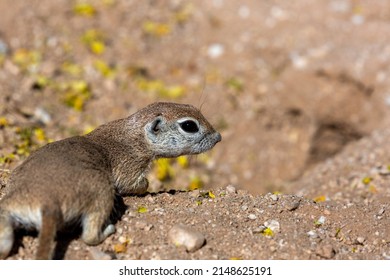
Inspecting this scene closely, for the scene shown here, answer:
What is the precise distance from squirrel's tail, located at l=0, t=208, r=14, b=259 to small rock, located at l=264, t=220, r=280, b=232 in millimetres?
2092

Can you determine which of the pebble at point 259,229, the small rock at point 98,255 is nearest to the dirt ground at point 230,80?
the pebble at point 259,229

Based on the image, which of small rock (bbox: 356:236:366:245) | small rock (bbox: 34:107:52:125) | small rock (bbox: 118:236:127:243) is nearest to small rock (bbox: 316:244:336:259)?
small rock (bbox: 356:236:366:245)

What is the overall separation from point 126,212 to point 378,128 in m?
5.32

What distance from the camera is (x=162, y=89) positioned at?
33.6 feet

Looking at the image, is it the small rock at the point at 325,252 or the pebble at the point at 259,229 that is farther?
the pebble at the point at 259,229

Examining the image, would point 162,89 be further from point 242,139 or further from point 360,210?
point 360,210

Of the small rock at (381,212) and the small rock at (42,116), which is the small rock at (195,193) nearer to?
the small rock at (381,212)

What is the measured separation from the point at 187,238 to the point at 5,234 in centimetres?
136

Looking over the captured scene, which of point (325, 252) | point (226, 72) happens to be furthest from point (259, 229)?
point (226, 72)

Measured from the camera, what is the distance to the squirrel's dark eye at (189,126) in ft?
19.7

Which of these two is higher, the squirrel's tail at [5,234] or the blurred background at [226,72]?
the blurred background at [226,72]

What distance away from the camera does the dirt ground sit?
8617 mm

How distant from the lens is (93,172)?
4.97m

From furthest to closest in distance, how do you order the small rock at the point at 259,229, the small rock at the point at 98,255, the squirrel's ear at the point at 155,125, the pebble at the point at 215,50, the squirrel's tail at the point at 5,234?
the pebble at the point at 215,50, the squirrel's ear at the point at 155,125, the small rock at the point at 259,229, the small rock at the point at 98,255, the squirrel's tail at the point at 5,234
